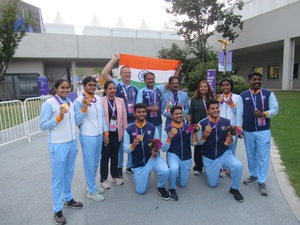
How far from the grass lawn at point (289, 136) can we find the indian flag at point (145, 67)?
3.16 metres

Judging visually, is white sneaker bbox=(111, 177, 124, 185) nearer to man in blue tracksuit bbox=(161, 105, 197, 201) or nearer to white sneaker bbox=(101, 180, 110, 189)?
white sneaker bbox=(101, 180, 110, 189)

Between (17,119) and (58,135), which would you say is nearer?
(58,135)

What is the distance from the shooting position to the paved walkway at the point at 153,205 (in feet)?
9.76

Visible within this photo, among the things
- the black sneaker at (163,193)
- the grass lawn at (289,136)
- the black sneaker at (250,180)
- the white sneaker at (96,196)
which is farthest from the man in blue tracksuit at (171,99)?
the grass lawn at (289,136)

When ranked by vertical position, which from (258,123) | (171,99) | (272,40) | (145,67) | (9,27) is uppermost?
(9,27)

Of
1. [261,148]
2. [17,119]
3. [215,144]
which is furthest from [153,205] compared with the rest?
[17,119]

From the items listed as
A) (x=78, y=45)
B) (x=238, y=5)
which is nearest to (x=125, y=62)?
(x=238, y=5)

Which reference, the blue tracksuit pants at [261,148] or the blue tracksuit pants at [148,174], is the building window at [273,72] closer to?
the blue tracksuit pants at [261,148]

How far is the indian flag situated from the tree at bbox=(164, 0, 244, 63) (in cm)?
1370

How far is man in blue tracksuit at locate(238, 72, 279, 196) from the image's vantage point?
366 cm

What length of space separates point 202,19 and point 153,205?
57.6 ft

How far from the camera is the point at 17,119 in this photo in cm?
818

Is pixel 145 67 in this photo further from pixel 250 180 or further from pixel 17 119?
pixel 17 119

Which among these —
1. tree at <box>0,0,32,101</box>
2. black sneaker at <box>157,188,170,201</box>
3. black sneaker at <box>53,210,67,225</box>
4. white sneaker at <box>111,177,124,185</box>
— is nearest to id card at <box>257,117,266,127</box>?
black sneaker at <box>157,188,170,201</box>
